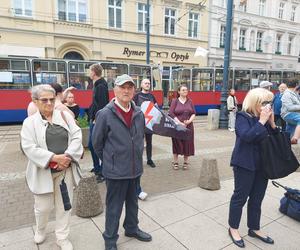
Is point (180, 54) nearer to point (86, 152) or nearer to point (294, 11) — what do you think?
point (294, 11)

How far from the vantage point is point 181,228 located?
3367mm

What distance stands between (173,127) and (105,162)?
2.47m

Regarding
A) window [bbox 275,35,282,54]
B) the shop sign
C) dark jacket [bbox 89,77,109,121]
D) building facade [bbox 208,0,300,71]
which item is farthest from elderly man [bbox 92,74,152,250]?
window [bbox 275,35,282,54]

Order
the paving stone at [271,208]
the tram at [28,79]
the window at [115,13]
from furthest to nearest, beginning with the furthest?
the window at [115,13], the tram at [28,79], the paving stone at [271,208]

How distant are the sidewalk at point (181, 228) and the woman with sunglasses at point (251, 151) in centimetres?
27

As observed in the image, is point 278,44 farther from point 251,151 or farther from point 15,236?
point 15,236

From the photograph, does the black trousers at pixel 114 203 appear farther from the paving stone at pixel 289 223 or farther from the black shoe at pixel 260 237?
the paving stone at pixel 289 223

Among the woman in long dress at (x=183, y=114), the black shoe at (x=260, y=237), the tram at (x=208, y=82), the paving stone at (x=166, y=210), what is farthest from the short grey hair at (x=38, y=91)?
the tram at (x=208, y=82)

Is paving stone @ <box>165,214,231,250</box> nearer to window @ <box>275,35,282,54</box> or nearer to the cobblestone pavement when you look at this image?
the cobblestone pavement

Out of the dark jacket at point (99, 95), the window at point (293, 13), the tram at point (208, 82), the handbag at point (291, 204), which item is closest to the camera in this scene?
the handbag at point (291, 204)

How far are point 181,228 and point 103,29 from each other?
19785mm

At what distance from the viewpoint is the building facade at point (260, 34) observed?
1014 inches

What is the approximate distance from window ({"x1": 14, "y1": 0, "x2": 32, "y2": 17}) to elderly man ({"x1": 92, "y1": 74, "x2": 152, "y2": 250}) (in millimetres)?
18602

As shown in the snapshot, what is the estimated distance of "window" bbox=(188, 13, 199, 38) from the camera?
81.1 feet
